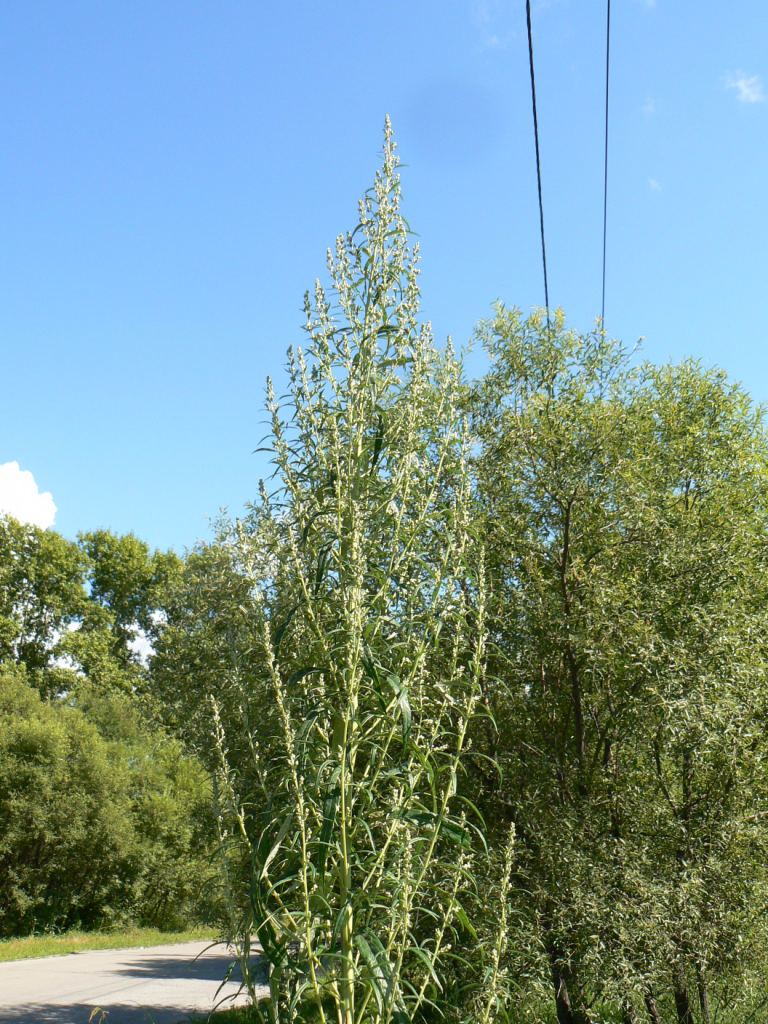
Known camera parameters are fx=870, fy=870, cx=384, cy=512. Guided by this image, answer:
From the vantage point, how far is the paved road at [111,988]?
10055 mm

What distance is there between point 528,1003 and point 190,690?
313 inches

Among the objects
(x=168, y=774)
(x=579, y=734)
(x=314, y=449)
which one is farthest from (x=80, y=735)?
(x=314, y=449)

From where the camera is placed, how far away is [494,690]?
21.7 feet

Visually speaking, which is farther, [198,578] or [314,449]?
[198,578]

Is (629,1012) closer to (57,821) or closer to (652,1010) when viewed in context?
(652,1010)

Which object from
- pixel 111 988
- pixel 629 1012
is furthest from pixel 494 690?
pixel 111 988

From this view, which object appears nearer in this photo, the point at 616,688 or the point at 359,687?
the point at 359,687

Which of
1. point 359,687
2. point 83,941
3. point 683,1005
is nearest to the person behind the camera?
point 359,687

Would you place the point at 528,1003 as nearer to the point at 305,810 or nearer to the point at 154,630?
the point at 305,810

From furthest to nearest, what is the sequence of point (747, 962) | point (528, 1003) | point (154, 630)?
1. point (154, 630)
2. point (747, 962)
3. point (528, 1003)

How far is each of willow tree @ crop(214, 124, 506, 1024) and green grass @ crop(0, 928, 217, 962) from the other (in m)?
16.6

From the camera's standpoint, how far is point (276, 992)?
2.66 metres

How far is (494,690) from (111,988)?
923 cm

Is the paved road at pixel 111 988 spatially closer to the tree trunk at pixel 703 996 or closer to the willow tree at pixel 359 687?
the tree trunk at pixel 703 996
